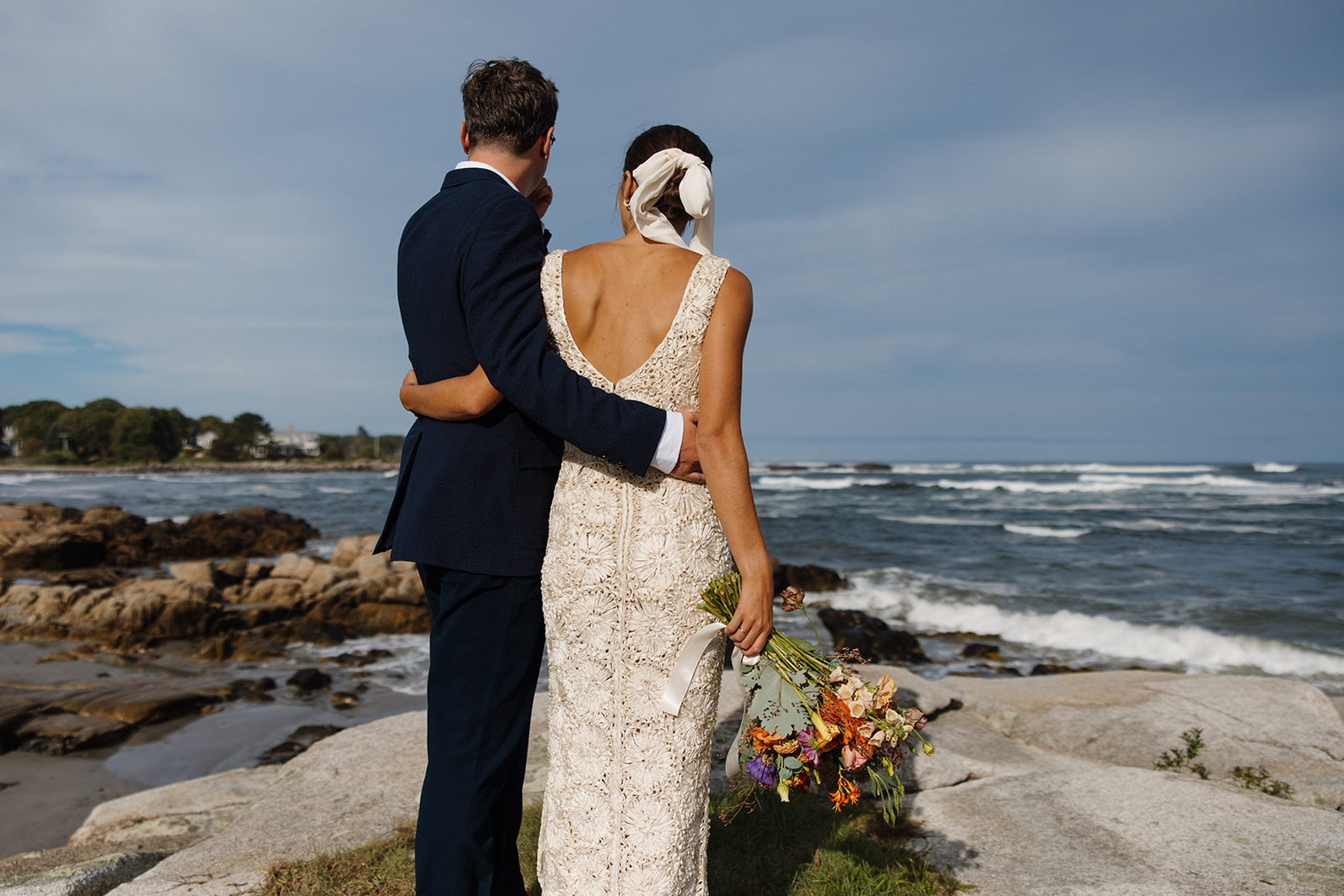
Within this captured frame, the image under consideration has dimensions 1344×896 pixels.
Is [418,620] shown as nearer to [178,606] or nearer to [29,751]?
[178,606]

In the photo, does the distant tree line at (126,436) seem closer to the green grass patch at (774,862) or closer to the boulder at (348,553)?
the boulder at (348,553)

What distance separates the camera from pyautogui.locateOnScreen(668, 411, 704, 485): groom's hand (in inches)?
83.0

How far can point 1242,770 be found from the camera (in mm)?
5035

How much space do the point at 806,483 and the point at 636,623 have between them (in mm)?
49178

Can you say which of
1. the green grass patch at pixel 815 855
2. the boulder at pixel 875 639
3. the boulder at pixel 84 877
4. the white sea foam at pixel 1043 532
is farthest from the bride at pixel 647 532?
the white sea foam at pixel 1043 532

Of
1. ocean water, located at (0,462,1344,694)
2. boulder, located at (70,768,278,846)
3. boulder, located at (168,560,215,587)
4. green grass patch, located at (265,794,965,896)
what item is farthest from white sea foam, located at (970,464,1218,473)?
boulder, located at (70,768,278,846)

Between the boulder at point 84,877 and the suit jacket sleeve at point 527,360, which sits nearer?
the suit jacket sleeve at point 527,360

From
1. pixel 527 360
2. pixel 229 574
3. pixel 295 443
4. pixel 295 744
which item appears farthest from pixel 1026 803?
pixel 295 443

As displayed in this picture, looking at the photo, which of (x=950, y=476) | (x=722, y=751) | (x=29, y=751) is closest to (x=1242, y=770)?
(x=722, y=751)

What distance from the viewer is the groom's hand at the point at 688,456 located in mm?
2107

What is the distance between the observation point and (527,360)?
2004mm

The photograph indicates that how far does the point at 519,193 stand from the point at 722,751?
11.8ft

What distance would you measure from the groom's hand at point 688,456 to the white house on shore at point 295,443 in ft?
398

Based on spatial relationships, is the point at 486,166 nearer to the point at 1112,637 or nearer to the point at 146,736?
the point at 146,736
